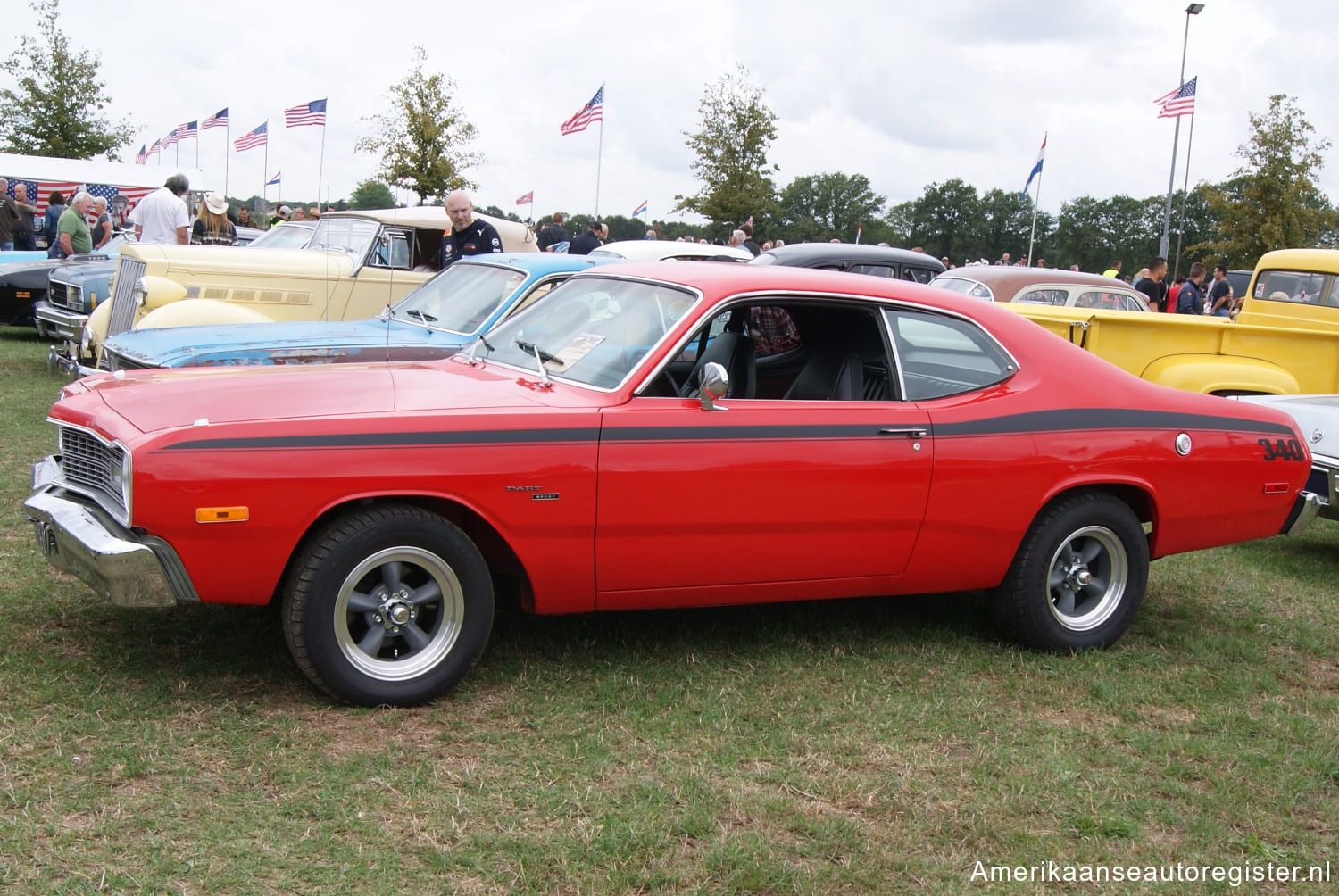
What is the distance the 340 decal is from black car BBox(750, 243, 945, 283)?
726 cm

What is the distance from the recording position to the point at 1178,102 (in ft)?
86.3

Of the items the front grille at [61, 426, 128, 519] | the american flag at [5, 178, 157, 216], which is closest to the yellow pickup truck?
the front grille at [61, 426, 128, 519]

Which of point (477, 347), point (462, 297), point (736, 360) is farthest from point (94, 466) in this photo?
point (462, 297)

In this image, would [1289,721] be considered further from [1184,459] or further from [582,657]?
[582,657]

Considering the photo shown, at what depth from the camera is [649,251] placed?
13133mm

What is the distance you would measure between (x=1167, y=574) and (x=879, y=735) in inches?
124

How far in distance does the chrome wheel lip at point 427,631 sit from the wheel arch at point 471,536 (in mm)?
163

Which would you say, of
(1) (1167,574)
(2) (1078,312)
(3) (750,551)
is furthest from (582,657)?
(2) (1078,312)

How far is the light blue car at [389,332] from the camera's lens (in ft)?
22.4

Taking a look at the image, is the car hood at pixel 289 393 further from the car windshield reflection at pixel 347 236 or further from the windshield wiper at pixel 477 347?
the car windshield reflection at pixel 347 236

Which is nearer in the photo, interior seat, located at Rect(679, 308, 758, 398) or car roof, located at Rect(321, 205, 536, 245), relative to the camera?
interior seat, located at Rect(679, 308, 758, 398)

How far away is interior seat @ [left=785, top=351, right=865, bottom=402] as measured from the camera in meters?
4.84

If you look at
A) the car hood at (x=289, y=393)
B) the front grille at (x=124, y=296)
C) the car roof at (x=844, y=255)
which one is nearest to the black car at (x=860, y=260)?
the car roof at (x=844, y=255)

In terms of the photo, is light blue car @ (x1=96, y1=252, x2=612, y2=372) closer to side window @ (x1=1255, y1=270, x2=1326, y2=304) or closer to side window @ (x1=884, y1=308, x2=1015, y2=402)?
side window @ (x1=884, y1=308, x2=1015, y2=402)
